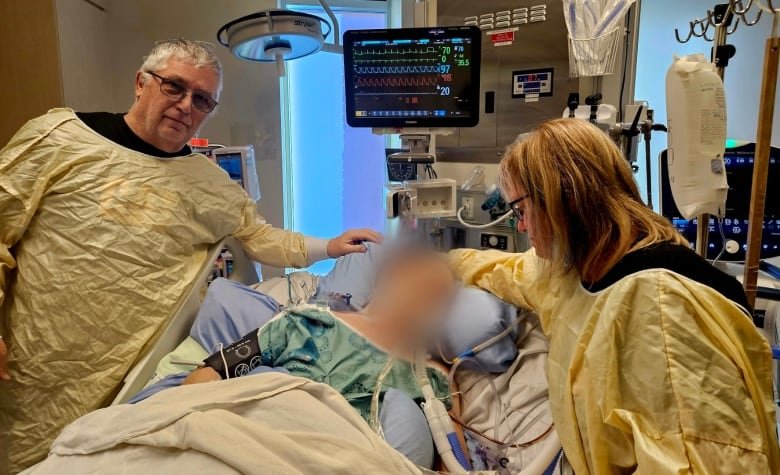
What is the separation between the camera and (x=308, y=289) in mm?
1796

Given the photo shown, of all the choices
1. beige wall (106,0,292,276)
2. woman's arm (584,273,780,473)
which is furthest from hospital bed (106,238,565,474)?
beige wall (106,0,292,276)

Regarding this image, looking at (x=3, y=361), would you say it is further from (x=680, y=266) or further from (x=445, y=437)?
(x=680, y=266)

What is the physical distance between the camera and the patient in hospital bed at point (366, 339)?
49.2 inches

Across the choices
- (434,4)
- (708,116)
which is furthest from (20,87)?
(708,116)

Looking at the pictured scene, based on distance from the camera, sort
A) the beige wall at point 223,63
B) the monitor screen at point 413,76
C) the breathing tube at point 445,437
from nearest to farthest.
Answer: the breathing tube at point 445,437
the monitor screen at point 413,76
the beige wall at point 223,63

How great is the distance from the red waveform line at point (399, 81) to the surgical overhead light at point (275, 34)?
45 cm

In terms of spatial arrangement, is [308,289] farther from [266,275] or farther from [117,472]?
[266,275]

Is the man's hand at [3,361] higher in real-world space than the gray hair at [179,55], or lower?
lower

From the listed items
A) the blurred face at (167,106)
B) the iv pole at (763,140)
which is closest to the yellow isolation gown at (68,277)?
the blurred face at (167,106)

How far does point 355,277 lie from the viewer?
5.19 ft

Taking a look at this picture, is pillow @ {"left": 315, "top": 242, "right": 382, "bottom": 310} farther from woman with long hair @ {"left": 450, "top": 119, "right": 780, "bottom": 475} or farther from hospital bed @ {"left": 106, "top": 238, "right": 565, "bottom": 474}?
woman with long hair @ {"left": 450, "top": 119, "right": 780, "bottom": 475}

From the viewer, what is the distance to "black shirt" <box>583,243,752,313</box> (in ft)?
2.62

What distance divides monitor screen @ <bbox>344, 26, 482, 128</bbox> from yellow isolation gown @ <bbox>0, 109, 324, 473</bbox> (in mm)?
796

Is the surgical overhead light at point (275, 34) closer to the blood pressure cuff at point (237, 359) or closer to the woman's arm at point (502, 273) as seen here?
the woman's arm at point (502, 273)
